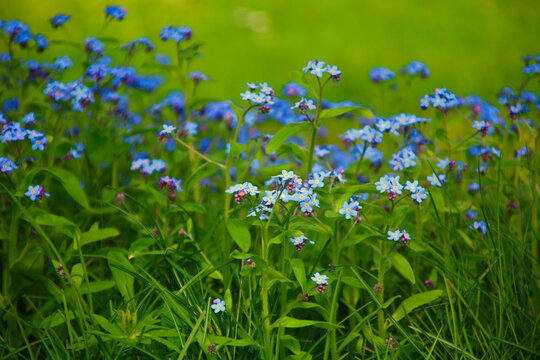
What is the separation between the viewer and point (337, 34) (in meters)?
7.59

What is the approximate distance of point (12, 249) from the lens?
2.33m

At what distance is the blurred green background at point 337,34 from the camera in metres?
6.43

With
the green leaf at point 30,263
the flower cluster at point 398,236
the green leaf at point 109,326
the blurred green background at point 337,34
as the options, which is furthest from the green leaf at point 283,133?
the blurred green background at point 337,34

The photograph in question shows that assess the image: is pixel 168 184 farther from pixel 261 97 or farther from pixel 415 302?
pixel 415 302

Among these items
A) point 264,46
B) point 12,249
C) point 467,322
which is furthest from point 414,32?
point 12,249

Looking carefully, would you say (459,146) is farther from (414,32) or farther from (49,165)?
(414,32)

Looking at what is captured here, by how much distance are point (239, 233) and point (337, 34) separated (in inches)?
243

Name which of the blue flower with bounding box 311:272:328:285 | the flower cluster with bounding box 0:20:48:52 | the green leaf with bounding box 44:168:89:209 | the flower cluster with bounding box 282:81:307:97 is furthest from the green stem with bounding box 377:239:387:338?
the flower cluster with bounding box 0:20:48:52

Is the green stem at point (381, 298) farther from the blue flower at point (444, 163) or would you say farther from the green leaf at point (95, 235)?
the green leaf at point (95, 235)

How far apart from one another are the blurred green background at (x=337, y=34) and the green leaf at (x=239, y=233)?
399cm

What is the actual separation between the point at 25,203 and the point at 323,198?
4.63 ft

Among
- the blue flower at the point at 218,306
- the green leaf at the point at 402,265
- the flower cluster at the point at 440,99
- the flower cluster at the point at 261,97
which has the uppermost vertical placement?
the flower cluster at the point at 261,97

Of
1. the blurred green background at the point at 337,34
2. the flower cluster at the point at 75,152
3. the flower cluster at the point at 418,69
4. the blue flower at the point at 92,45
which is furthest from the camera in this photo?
the blurred green background at the point at 337,34

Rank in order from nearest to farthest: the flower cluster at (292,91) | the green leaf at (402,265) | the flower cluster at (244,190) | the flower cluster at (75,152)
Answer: the flower cluster at (244,190) → the green leaf at (402,265) → the flower cluster at (75,152) → the flower cluster at (292,91)
